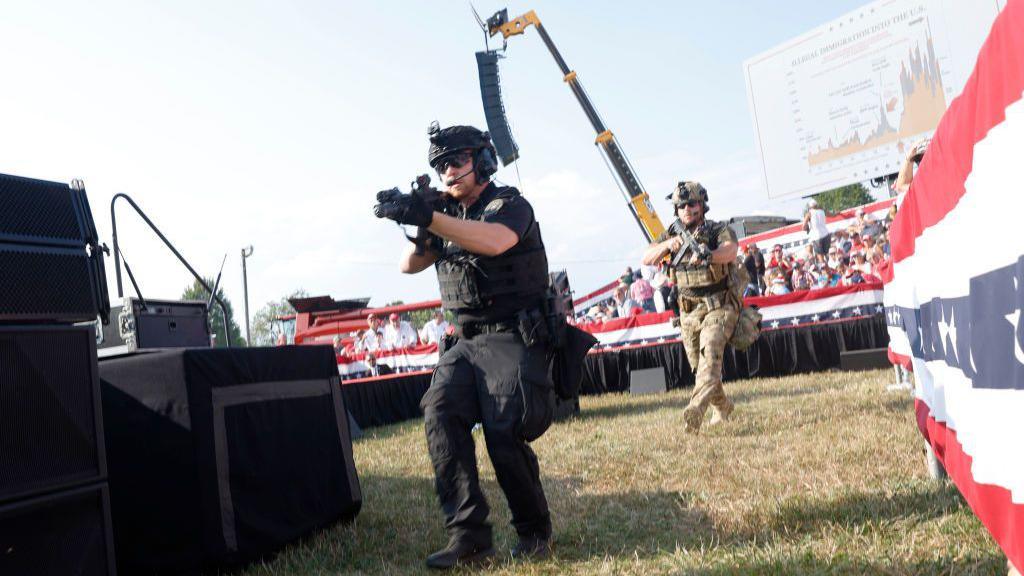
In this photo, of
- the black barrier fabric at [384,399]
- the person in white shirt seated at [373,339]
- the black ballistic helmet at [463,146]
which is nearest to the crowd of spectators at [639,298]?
the black barrier fabric at [384,399]

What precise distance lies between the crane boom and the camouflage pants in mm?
20163

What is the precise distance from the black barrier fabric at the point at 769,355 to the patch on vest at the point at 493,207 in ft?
32.4

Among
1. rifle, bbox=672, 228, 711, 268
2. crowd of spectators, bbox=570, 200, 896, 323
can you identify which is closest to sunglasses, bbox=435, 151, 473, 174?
rifle, bbox=672, 228, 711, 268

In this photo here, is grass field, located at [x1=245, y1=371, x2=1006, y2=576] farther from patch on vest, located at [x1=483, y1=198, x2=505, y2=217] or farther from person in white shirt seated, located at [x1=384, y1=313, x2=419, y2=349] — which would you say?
person in white shirt seated, located at [x1=384, y1=313, x2=419, y2=349]

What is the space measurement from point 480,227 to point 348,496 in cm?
204

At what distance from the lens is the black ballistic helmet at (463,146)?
403 cm

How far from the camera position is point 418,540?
14.1ft

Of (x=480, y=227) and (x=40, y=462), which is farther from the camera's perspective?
(x=480, y=227)

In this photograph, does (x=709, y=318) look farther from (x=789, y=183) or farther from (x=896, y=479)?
(x=789, y=183)

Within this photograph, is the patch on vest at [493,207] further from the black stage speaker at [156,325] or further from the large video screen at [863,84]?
the large video screen at [863,84]

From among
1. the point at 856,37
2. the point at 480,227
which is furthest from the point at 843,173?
the point at 480,227

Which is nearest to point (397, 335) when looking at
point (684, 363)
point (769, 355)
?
point (684, 363)

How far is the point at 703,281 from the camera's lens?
750 cm

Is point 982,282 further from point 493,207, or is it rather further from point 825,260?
point 825,260
